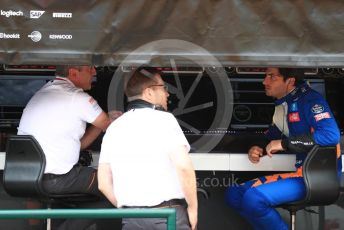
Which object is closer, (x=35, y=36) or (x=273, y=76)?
(x=35, y=36)

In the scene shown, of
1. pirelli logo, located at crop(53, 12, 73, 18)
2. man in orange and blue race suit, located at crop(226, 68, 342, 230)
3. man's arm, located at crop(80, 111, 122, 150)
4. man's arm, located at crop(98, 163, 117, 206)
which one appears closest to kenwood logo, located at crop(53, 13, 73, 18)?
pirelli logo, located at crop(53, 12, 73, 18)

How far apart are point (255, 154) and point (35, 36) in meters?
1.70

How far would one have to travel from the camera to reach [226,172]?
213 inches

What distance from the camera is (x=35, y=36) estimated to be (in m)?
4.16

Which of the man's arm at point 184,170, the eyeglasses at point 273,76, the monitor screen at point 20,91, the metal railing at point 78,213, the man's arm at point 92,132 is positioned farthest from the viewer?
the monitor screen at point 20,91

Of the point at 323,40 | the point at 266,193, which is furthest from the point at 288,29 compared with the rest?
the point at 266,193

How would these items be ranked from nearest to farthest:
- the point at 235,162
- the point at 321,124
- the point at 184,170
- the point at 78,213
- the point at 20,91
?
the point at 78,213
the point at 184,170
the point at 321,124
the point at 235,162
the point at 20,91

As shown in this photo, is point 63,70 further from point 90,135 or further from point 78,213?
point 78,213

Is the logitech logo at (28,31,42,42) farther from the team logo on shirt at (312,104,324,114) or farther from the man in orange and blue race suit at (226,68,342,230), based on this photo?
the team logo on shirt at (312,104,324,114)

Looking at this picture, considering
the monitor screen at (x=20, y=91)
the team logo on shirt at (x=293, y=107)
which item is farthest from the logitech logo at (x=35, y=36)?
the monitor screen at (x=20, y=91)

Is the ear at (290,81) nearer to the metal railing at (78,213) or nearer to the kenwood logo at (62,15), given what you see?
the kenwood logo at (62,15)

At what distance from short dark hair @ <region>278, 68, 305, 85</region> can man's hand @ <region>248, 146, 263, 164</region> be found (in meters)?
0.52

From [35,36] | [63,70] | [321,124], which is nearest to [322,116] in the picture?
[321,124]

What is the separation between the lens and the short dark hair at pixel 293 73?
188 inches
